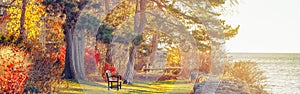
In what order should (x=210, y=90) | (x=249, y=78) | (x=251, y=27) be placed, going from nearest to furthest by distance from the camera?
(x=210, y=90) → (x=249, y=78) → (x=251, y=27)

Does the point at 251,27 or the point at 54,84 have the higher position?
the point at 251,27

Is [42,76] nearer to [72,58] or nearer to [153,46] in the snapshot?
[72,58]

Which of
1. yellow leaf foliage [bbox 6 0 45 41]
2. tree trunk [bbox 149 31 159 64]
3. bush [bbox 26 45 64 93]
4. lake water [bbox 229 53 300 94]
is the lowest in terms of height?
lake water [bbox 229 53 300 94]

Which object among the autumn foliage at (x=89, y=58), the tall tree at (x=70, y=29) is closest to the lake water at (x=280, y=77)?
the autumn foliage at (x=89, y=58)

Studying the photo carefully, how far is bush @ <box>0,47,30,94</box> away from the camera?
327 inches

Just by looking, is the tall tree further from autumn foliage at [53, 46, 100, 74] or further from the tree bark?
autumn foliage at [53, 46, 100, 74]

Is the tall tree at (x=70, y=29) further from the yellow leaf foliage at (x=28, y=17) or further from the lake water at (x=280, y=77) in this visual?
the lake water at (x=280, y=77)

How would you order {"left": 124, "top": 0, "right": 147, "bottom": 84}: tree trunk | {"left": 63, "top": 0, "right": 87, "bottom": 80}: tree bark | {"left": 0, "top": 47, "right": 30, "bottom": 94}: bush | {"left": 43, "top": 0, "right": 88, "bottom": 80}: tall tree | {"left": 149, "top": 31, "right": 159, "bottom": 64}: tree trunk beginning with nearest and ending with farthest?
{"left": 0, "top": 47, "right": 30, "bottom": 94}: bush < {"left": 43, "top": 0, "right": 88, "bottom": 80}: tall tree < {"left": 63, "top": 0, "right": 87, "bottom": 80}: tree bark < {"left": 124, "top": 0, "right": 147, "bottom": 84}: tree trunk < {"left": 149, "top": 31, "right": 159, "bottom": 64}: tree trunk

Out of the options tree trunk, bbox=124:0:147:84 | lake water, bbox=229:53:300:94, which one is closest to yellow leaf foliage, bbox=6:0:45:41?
tree trunk, bbox=124:0:147:84

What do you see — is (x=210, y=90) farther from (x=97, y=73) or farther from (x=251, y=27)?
(x=251, y=27)

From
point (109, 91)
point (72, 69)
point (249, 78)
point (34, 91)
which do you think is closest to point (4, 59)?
point (34, 91)

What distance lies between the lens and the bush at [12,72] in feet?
27.2

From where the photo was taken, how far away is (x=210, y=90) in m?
10.8

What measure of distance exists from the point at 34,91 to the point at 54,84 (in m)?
0.72
